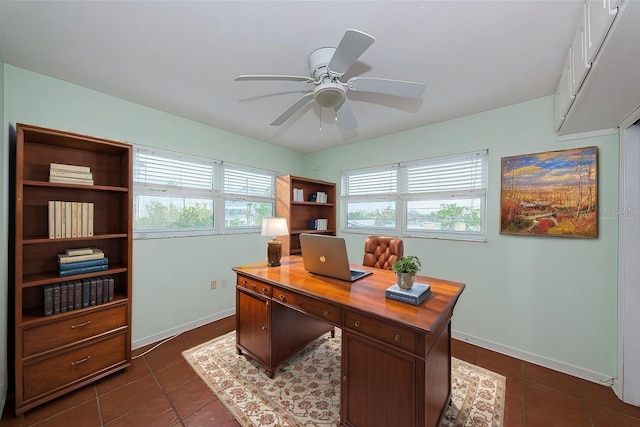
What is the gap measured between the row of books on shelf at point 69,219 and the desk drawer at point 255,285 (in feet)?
4.07

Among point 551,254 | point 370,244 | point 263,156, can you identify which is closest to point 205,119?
point 263,156

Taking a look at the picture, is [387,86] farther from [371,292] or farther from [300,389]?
[300,389]

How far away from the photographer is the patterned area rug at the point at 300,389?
1695 millimetres

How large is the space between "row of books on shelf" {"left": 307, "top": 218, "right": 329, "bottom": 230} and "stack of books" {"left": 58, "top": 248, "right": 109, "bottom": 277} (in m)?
2.54

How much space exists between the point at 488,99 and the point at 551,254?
1.54 meters

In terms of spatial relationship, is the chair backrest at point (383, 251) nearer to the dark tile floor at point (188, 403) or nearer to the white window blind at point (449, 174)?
the white window blind at point (449, 174)

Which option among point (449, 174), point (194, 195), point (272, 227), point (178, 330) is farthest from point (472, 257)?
point (178, 330)

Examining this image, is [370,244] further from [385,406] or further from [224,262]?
[224,262]

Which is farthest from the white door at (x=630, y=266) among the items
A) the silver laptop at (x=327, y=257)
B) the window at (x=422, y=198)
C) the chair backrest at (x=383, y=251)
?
the silver laptop at (x=327, y=257)

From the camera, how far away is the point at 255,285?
208 centimetres

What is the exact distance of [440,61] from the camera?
1.79 metres

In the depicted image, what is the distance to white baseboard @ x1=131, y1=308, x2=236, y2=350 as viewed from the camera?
2562 mm

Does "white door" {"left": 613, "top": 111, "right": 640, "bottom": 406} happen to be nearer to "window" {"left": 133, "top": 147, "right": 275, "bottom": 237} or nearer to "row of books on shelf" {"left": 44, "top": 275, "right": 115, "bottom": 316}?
"window" {"left": 133, "top": 147, "right": 275, "bottom": 237}

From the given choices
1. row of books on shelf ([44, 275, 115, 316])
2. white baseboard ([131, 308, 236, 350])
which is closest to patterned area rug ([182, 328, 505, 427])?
white baseboard ([131, 308, 236, 350])
